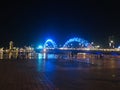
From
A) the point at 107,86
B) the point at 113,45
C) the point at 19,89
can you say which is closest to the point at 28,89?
the point at 19,89

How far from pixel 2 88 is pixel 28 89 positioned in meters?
1.43

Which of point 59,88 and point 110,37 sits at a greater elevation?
point 110,37

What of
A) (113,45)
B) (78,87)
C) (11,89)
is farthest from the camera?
(113,45)

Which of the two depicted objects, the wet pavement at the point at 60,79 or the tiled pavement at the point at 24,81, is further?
the wet pavement at the point at 60,79

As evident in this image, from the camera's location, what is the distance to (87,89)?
19.4m

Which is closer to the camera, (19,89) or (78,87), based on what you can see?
(19,89)

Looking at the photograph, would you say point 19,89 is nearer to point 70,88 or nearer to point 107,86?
point 70,88

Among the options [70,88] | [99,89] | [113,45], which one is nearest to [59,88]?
[70,88]

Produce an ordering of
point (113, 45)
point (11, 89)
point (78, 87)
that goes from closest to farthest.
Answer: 1. point (11, 89)
2. point (78, 87)
3. point (113, 45)

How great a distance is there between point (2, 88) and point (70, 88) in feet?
11.8

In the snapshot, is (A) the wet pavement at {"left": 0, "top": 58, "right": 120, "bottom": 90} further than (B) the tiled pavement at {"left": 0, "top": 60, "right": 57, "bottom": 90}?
Yes

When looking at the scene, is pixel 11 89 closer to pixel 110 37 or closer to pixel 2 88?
pixel 2 88

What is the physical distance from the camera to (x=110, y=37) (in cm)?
18925

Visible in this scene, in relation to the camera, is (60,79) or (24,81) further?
(60,79)
